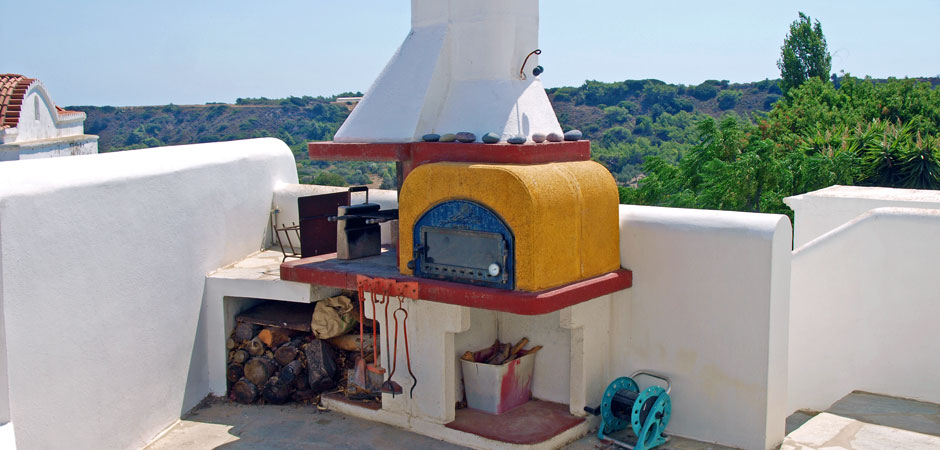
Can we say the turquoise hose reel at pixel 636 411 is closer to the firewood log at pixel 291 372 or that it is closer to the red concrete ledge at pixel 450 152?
the red concrete ledge at pixel 450 152

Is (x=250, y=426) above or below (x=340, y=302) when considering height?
below

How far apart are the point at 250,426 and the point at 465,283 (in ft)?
8.14

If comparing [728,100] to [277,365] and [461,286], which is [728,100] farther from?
[461,286]

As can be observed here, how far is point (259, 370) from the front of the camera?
8.06 metres

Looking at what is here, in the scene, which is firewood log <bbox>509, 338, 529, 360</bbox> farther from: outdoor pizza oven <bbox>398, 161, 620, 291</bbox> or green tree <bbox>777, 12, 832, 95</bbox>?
green tree <bbox>777, 12, 832, 95</bbox>

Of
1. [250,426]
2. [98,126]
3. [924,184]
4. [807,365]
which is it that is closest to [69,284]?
[250,426]

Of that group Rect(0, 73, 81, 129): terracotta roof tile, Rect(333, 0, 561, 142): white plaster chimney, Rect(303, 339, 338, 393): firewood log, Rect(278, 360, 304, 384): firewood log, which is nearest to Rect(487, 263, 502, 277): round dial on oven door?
Rect(333, 0, 561, 142): white plaster chimney

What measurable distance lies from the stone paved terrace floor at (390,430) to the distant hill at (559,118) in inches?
897

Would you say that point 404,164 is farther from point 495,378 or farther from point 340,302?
point 495,378

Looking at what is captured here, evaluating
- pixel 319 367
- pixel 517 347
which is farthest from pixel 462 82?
pixel 319 367

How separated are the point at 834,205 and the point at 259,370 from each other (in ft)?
21.0

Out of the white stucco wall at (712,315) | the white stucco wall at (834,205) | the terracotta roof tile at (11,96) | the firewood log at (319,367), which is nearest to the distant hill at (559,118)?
the terracotta roof tile at (11,96)

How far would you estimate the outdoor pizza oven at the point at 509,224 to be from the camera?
618 cm

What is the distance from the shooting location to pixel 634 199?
55.7 feet
